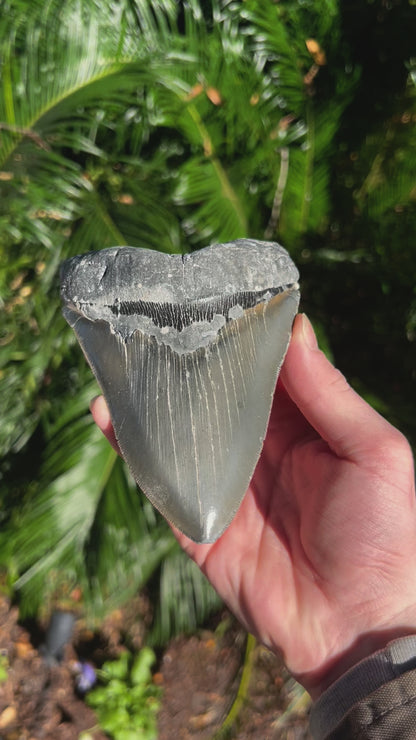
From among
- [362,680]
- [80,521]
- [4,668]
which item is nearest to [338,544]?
[362,680]

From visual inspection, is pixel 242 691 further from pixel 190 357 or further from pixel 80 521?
pixel 190 357

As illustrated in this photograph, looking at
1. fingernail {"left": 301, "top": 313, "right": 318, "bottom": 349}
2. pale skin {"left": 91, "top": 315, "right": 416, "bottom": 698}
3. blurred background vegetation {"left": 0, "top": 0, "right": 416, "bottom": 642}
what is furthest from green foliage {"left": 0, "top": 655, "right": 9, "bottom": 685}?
fingernail {"left": 301, "top": 313, "right": 318, "bottom": 349}

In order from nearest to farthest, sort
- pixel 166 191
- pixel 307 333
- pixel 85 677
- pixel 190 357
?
pixel 190 357 < pixel 307 333 < pixel 166 191 < pixel 85 677

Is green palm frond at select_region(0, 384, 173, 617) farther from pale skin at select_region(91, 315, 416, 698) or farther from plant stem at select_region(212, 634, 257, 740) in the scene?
pale skin at select_region(91, 315, 416, 698)

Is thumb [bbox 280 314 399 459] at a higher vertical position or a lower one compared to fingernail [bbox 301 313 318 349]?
lower

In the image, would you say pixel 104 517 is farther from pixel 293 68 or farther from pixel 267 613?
pixel 293 68

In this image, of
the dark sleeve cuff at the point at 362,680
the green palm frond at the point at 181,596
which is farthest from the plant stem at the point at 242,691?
the dark sleeve cuff at the point at 362,680

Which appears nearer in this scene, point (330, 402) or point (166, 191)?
point (330, 402)
